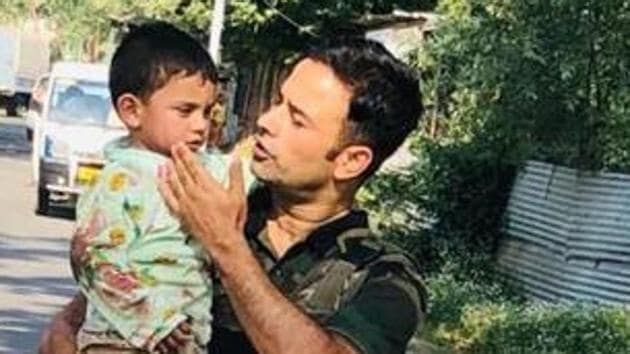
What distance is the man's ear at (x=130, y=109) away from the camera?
11.7 ft

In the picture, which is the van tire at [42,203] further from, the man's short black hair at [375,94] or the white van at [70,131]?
the man's short black hair at [375,94]

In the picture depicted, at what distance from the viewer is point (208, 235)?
2867mm

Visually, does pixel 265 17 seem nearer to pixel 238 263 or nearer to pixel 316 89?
pixel 316 89

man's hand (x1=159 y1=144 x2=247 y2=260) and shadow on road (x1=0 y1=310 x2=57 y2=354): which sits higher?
man's hand (x1=159 y1=144 x2=247 y2=260)

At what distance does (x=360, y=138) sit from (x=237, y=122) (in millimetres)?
40551

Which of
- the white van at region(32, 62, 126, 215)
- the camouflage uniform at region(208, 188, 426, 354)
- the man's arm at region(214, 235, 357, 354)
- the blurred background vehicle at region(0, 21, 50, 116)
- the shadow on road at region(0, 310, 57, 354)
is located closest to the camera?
the man's arm at region(214, 235, 357, 354)

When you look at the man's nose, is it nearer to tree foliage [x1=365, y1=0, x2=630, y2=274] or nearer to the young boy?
the young boy

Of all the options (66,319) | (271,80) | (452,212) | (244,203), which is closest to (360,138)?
(244,203)

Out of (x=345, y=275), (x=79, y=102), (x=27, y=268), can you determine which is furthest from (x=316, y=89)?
(x=79, y=102)

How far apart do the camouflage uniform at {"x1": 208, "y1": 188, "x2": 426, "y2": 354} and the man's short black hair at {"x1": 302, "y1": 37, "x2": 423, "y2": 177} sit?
0.16 metres

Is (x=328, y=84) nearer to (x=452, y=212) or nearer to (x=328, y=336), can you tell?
(x=328, y=336)

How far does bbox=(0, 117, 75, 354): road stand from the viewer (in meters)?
12.2

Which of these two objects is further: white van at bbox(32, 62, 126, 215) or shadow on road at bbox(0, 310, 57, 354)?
white van at bbox(32, 62, 126, 215)

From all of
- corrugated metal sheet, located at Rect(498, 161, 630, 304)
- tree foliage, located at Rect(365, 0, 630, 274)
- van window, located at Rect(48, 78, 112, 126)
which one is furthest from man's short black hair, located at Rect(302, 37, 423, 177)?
van window, located at Rect(48, 78, 112, 126)
